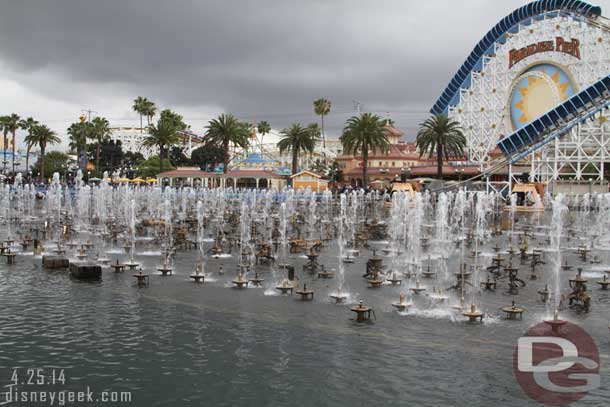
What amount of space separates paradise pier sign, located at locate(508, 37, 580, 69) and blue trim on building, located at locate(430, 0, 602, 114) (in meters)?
4.47

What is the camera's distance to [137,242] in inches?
1364

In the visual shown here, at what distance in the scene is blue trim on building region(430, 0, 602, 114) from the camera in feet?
280

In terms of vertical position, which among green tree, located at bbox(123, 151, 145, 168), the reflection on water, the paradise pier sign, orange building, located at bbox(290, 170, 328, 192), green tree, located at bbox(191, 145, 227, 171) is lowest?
the reflection on water

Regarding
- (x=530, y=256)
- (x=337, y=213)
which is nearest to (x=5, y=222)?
(x=337, y=213)

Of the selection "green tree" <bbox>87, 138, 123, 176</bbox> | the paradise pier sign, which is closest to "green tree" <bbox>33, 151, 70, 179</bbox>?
"green tree" <bbox>87, 138, 123, 176</bbox>

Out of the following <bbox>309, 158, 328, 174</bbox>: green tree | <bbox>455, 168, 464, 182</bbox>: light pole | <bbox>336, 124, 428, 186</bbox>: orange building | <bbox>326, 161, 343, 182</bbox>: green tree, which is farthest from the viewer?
<bbox>309, 158, 328, 174</bbox>: green tree

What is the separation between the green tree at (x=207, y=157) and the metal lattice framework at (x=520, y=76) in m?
45.7

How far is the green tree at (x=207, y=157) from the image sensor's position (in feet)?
412

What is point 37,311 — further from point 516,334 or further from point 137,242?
point 137,242

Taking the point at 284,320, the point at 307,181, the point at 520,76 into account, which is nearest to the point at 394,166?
the point at 307,181

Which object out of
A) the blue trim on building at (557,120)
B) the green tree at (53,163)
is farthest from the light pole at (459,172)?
the green tree at (53,163)

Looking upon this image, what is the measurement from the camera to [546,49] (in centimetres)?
9112

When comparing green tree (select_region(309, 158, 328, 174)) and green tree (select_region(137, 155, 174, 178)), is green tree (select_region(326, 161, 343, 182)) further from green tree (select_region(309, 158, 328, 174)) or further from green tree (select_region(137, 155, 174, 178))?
green tree (select_region(137, 155, 174, 178))

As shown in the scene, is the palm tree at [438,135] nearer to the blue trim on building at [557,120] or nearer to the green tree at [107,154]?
the blue trim on building at [557,120]
